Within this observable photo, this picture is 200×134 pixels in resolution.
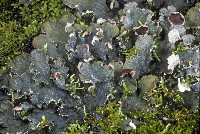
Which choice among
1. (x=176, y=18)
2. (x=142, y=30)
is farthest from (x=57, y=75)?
(x=176, y=18)

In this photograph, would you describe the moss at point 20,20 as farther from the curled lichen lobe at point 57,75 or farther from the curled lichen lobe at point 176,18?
the curled lichen lobe at point 176,18

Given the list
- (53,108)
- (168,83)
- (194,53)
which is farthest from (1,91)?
(194,53)

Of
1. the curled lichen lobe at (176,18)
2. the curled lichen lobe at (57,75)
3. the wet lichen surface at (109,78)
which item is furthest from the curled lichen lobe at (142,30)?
the curled lichen lobe at (57,75)

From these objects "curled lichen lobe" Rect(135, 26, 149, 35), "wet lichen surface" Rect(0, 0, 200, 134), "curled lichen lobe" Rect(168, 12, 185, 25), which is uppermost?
"curled lichen lobe" Rect(168, 12, 185, 25)

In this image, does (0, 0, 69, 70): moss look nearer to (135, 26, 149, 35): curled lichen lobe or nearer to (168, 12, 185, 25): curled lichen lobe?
(135, 26, 149, 35): curled lichen lobe

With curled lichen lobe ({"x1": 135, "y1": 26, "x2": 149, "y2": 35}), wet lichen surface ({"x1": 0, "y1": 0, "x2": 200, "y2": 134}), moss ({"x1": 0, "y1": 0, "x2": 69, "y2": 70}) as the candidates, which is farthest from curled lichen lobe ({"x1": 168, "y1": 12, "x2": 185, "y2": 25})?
moss ({"x1": 0, "y1": 0, "x2": 69, "y2": 70})

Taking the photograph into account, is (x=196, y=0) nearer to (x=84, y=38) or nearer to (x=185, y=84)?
(x=185, y=84)

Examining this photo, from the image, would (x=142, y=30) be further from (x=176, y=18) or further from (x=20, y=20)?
(x=20, y=20)

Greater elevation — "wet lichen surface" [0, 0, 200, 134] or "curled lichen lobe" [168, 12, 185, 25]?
"curled lichen lobe" [168, 12, 185, 25]
